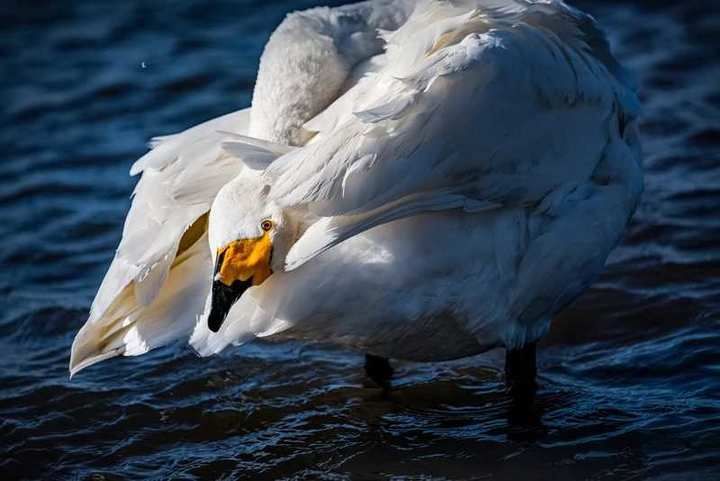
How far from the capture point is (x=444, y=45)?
4.68 meters

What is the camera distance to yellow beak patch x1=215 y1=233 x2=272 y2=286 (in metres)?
4.38

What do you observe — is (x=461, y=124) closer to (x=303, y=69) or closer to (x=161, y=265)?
(x=303, y=69)

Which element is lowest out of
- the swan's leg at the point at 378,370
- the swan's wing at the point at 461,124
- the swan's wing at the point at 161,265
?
the swan's leg at the point at 378,370

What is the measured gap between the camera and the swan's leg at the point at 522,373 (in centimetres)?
555

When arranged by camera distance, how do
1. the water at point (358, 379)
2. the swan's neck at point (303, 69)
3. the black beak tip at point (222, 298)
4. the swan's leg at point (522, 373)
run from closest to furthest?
the black beak tip at point (222, 298) → the swan's neck at point (303, 69) → the water at point (358, 379) → the swan's leg at point (522, 373)

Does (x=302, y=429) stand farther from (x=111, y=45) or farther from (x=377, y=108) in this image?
(x=111, y=45)

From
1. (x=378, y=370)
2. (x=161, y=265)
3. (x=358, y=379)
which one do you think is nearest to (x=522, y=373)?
(x=378, y=370)

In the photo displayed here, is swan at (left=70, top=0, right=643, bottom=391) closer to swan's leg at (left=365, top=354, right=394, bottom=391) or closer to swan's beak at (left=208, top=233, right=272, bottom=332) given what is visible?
swan's beak at (left=208, top=233, right=272, bottom=332)

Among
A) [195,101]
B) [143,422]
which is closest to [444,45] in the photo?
[143,422]

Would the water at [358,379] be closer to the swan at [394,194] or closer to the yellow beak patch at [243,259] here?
the swan at [394,194]

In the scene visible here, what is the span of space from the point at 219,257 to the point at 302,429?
4.76ft

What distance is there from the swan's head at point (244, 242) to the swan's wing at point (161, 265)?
471mm

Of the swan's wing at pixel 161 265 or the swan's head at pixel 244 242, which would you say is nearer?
the swan's head at pixel 244 242

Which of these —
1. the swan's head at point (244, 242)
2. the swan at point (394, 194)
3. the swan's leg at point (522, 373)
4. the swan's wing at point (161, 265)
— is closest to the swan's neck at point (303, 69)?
the swan at point (394, 194)
